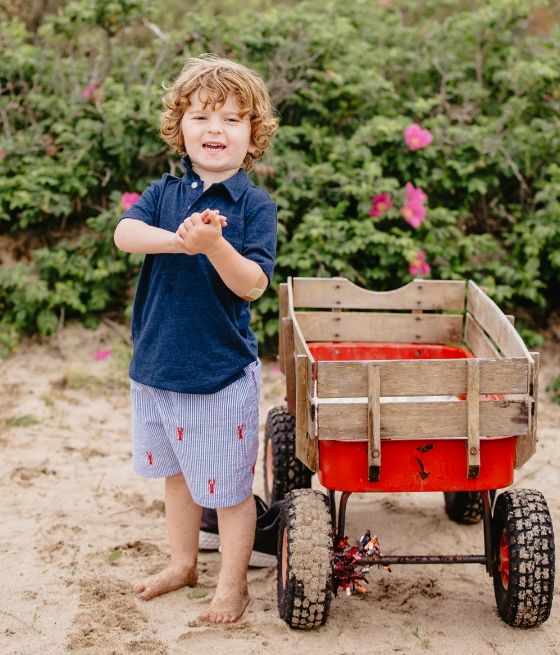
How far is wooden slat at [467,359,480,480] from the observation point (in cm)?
251

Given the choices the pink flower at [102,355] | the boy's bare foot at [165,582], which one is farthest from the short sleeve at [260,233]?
the pink flower at [102,355]

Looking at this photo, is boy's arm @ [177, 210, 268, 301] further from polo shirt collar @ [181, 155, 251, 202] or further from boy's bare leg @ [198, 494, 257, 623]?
boy's bare leg @ [198, 494, 257, 623]

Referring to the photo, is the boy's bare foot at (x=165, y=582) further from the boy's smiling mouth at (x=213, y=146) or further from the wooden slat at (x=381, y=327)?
the boy's smiling mouth at (x=213, y=146)

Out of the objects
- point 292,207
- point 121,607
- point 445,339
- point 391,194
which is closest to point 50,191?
point 292,207

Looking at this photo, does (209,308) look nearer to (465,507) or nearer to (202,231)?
(202,231)

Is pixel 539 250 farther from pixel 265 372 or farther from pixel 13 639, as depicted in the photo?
pixel 13 639

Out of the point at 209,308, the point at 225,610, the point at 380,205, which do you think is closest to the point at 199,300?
the point at 209,308

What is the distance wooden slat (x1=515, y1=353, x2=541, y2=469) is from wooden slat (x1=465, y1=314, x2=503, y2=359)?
455 mm

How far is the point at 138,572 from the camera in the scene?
3131mm

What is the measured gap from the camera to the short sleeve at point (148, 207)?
2648 mm

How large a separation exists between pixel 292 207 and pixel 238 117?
298cm

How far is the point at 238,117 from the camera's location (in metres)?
2.64

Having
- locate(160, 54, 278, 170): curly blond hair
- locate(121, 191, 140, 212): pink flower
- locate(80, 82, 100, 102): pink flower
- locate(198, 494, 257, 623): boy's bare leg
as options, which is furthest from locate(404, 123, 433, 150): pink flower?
locate(198, 494, 257, 623): boy's bare leg

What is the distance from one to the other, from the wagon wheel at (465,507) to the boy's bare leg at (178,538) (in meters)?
1.13
